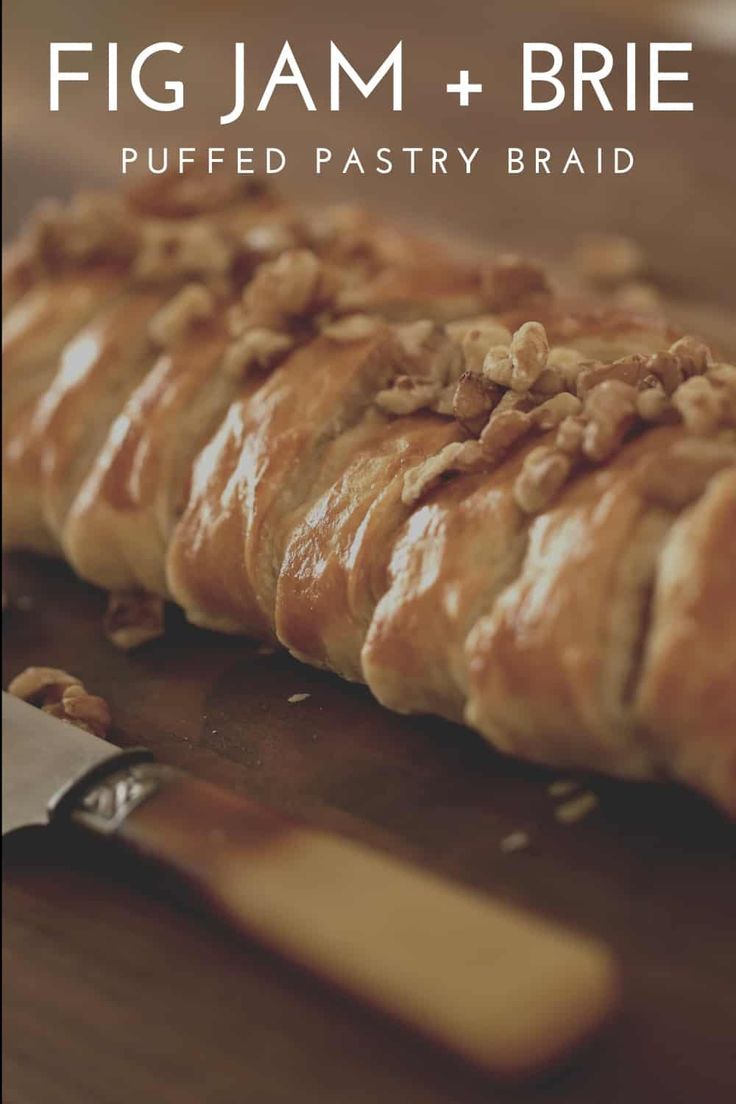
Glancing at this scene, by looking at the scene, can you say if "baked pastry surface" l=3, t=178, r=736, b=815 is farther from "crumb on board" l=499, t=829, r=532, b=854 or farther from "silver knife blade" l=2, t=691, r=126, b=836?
"silver knife blade" l=2, t=691, r=126, b=836

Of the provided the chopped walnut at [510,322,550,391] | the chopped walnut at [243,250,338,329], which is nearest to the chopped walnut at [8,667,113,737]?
the chopped walnut at [243,250,338,329]

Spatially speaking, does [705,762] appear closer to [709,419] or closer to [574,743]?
[574,743]

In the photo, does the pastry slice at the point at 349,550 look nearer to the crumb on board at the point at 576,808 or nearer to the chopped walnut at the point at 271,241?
the crumb on board at the point at 576,808

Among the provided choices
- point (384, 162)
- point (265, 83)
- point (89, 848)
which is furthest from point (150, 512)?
point (265, 83)

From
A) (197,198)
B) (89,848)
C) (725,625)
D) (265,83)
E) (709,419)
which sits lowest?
(89,848)

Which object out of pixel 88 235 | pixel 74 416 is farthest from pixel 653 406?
pixel 88 235

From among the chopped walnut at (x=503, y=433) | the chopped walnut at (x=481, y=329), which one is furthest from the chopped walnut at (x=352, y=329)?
the chopped walnut at (x=503, y=433)

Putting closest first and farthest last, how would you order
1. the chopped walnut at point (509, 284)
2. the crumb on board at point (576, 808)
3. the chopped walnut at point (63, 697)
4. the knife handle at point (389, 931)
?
the knife handle at point (389, 931), the crumb on board at point (576, 808), the chopped walnut at point (63, 697), the chopped walnut at point (509, 284)

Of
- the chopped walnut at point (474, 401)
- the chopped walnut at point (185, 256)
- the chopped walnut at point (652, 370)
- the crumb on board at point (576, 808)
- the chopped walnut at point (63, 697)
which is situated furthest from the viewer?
the chopped walnut at point (185, 256)
